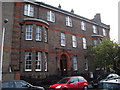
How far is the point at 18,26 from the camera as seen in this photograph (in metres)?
16.8

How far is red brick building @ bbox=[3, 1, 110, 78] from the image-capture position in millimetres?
16125

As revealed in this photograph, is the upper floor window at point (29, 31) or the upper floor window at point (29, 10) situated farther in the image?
the upper floor window at point (29, 10)

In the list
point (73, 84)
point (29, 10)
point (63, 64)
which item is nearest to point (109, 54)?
point (63, 64)

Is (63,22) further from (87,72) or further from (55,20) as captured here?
(87,72)

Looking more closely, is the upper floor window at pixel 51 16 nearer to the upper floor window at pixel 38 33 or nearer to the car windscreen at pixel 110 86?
the upper floor window at pixel 38 33

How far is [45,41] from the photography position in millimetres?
18469

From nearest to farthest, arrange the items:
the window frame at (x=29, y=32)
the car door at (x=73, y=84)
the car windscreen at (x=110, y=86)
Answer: the car windscreen at (x=110, y=86), the car door at (x=73, y=84), the window frame at (x=29, y=32)

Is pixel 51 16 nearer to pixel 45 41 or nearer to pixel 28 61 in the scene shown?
pixel 45 41

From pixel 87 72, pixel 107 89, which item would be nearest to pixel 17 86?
pixel 107 89

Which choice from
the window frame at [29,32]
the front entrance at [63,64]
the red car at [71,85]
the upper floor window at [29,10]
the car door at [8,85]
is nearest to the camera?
the car door at [8,85]

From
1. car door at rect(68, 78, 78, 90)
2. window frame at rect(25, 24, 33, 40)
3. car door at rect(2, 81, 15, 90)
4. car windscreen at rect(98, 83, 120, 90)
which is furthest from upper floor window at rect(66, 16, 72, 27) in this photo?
car windscreen at rect(98, 83, 120, 90)

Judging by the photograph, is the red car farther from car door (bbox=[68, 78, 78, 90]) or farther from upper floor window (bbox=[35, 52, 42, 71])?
upper floor window (bbox=[35, 52, 42, 71])

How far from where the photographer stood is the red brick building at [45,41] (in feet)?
52.9

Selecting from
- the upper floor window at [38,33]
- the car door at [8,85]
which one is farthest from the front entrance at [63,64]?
the car door at [8,85]
